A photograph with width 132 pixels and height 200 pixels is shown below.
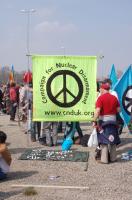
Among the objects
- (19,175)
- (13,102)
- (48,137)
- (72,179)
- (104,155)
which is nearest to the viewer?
(72,179)

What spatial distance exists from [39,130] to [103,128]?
374 centimetres

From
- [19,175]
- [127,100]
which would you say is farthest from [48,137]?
[19,175]

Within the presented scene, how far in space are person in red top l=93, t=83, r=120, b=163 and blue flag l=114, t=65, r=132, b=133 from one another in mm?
3331

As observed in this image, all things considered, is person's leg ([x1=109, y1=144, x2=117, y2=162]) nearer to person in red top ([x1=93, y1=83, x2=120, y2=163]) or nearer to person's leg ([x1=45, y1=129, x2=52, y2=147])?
person in red top ([x1=93, y1=83, x2=120, y2=163])

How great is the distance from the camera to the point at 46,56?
1191 cm

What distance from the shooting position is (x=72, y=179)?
883 cm

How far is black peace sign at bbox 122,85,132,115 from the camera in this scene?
14.0 meters

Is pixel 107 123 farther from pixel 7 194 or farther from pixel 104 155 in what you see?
pixel 7 194

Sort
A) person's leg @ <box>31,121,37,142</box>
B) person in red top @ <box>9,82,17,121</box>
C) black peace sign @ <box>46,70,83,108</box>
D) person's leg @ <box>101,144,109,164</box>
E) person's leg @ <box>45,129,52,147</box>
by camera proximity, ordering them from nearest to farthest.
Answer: person's leg @ <box>101,144,109,164</box>
black peace sign @ <box>46,70,83,108</box>
person's leg @ <box>45,129,52,147</box>
person's leg @ <box>31,121,37,142</box>
person in red top @ <box>9,82,17,121</box>

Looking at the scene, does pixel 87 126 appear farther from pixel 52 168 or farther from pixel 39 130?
pixel 52 168

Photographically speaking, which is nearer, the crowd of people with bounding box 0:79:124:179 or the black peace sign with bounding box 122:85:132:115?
the crowd of people with bounding box 0:79:124:179

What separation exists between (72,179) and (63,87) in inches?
141

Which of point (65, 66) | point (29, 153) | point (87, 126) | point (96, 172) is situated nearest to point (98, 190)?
point (96, 172)

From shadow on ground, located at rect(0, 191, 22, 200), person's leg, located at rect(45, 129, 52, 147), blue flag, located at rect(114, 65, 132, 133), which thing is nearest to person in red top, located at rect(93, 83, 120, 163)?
person's leg, located at rect(45, 129, 52, 147)
